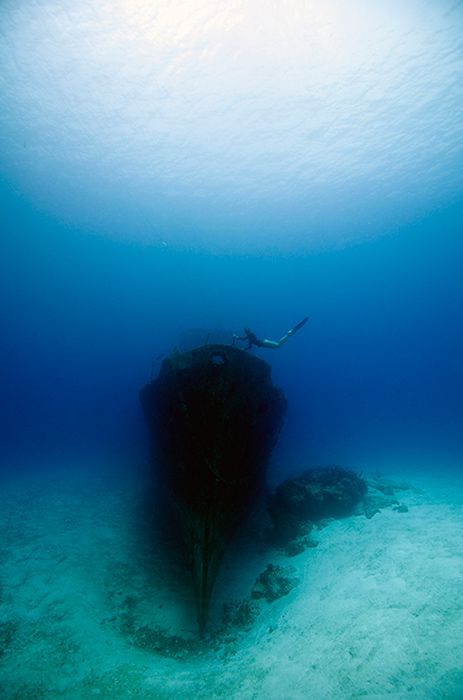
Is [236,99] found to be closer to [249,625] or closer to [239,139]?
[239,139]

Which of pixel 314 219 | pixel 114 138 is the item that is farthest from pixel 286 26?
pixel 314 219

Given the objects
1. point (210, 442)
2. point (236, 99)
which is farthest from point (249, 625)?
point (236, 99)

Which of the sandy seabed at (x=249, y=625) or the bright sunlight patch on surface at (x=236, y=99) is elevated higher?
the bright sunlight patch on surface at (x=236, y=99)

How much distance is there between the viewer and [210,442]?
6777 millimetres

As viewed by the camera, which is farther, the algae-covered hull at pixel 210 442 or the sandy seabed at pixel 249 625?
the algae-covered hull at pixel 210 442

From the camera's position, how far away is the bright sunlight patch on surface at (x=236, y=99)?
1114 cm

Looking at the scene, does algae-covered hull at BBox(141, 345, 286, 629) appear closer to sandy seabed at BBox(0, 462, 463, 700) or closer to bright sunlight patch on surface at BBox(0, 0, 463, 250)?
sandy seabed at BBox(0, 462, 463, 700)

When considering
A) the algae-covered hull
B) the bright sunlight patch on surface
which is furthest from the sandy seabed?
the bright sunlight patch on surface

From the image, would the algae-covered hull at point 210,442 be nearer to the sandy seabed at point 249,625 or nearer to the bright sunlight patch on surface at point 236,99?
the sandy seabed at point 249,625

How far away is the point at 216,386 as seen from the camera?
23.1 feet

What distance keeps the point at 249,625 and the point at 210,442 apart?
10.1ft

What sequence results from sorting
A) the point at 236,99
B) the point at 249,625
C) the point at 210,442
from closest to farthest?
1. the point at 249,625
2. the point at 210,442
3. the point at 236,99

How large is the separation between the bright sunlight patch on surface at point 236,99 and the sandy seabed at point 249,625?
1561 centimetres

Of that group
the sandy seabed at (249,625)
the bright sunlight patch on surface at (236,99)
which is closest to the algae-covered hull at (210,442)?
the sandy seabed at (249,625)
